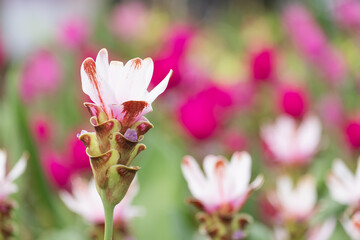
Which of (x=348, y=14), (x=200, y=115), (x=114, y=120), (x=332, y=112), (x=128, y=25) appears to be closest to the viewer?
(x=114, y=120)

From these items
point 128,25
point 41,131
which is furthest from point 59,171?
point 128,25

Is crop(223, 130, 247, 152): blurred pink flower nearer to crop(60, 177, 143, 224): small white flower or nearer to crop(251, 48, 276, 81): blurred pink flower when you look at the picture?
crop(251, 48, 276, 81): blurred pink flower

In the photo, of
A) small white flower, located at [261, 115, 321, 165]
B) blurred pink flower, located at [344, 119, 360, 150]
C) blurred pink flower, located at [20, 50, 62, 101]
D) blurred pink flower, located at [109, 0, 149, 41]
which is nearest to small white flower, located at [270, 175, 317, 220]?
small white flower, located at [261, 115, 321, 165]

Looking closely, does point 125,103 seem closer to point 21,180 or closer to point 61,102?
point 21,180

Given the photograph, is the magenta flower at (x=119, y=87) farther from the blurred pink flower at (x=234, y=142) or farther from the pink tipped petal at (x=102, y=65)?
the blurred pink flower at (x=234, y=142)

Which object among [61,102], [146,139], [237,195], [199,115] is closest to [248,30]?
[61,102]

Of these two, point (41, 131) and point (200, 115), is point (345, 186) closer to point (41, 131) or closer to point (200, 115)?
point (200, 115)
